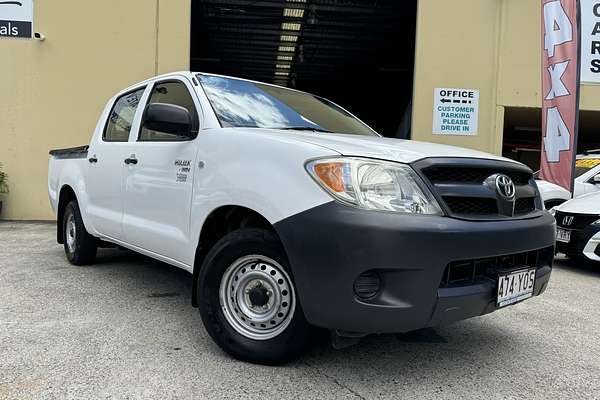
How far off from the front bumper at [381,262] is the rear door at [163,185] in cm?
107

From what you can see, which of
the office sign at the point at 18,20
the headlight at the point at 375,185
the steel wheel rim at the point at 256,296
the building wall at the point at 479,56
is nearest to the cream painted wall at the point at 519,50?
the building wall at the point at 479,56

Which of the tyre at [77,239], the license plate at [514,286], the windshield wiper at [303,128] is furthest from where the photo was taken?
the tyre at [77,239]

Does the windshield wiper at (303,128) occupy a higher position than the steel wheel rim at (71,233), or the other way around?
the windshield wiper at (303,128)

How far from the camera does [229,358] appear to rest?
2.92 meters

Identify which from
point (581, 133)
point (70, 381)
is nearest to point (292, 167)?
point (70, 381)

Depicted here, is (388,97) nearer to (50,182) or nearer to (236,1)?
(236,1)

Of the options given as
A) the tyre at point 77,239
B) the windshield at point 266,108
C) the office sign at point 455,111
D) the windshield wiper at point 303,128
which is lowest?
the tyre at point 77,239

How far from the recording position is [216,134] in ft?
10.2

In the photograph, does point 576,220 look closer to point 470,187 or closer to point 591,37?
point 470,187

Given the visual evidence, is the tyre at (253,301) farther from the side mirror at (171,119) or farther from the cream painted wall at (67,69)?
the cream painted wall at (67,69)

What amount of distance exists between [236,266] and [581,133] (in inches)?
621

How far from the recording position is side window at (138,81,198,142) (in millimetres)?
3544

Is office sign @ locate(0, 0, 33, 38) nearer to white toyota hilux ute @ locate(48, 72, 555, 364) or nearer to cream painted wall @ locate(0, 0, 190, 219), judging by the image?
cream painted wall @ locate(0, 0, 190, 219)

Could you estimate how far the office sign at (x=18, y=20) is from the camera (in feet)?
30.9
